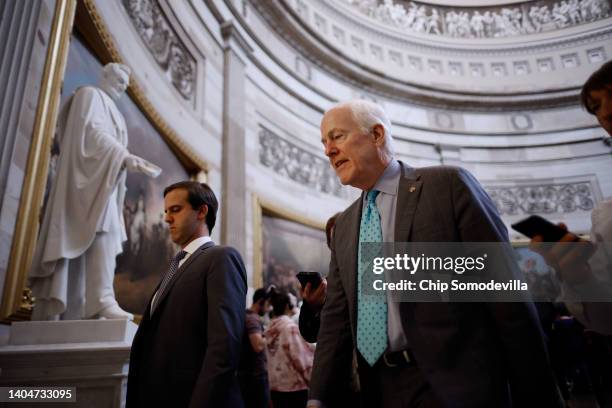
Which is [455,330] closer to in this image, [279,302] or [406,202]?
[406,202]

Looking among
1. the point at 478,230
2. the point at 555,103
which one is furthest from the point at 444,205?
the point at 555,103

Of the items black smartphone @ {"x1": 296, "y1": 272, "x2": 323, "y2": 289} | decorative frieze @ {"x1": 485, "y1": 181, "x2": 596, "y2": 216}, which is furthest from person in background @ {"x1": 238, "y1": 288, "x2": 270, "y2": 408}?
decorative frieze @ {"x1": 485, "y1": 181, "x2": 596, "y2": 216}

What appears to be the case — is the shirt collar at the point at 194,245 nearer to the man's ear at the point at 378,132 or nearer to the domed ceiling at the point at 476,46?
the man's ear at the point at 378,132

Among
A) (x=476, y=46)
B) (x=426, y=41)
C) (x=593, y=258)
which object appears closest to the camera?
(x=593, y=258)

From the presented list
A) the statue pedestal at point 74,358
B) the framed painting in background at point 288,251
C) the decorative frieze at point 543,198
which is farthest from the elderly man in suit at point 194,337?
the decorative frieze at point 543,198

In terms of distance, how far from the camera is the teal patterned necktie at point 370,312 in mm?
1524

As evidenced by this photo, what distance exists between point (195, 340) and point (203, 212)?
722mm

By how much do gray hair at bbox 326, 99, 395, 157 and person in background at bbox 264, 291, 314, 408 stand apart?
97.7 inches

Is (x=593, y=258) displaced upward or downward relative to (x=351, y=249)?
downward

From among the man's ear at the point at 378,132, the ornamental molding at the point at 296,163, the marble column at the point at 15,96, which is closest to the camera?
the man's ear at the point at 378,132

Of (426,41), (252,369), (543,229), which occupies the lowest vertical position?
(252,369)

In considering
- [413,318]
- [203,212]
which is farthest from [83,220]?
[413,318]

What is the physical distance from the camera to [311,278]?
1927 mm

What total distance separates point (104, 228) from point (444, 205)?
2.56 m
